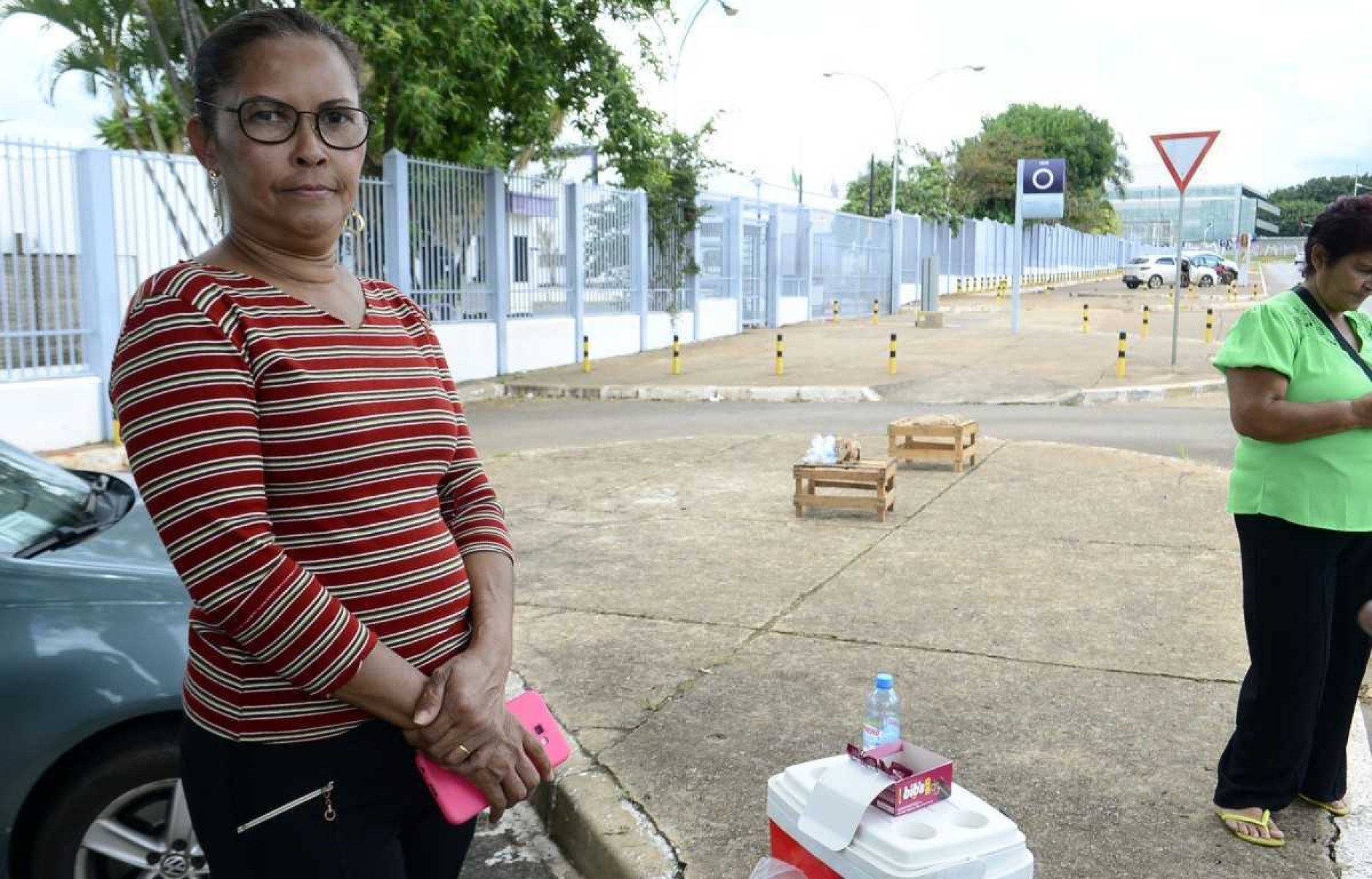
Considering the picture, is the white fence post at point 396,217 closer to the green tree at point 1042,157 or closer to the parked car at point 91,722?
the parked car at point 91,722

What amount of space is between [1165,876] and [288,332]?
276cm

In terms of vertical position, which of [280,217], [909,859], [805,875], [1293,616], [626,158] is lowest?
[805,875]

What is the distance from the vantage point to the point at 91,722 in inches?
108

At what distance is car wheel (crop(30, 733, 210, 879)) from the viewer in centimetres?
280

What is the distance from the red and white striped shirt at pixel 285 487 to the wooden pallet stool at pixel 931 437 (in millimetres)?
7848

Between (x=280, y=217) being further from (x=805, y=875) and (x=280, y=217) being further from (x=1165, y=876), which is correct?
(x=1165, y=876)

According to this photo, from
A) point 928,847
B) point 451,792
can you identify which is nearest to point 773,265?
point 928,847

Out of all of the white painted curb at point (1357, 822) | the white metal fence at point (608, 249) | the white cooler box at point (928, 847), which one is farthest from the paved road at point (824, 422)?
the white cooler box at point (928, 847)

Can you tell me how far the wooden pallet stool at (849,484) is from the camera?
25.1 ft

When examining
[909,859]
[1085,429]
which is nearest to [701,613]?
[909,859]

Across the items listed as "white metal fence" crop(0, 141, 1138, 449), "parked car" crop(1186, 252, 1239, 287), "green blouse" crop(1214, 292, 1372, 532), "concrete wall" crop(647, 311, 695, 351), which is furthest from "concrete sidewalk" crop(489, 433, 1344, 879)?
"parked car" crop(1186, 252, 1239, 287)

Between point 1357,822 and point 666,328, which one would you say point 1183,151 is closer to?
point 666,328

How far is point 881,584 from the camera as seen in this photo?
20.2ft

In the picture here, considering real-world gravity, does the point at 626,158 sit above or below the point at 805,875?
above
